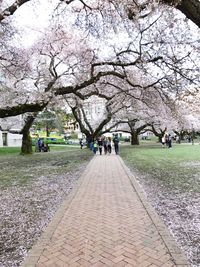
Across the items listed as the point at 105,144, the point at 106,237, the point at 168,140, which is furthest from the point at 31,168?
the point at 168,140

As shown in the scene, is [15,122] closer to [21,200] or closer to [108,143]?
[108,143]

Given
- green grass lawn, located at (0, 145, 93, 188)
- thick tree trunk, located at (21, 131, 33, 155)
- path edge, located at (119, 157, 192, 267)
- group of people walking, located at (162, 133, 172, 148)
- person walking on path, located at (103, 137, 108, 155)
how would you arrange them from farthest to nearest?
group of people walking, located at (162, 133, 172, 148) → thick tree trunk, located at (21, 131, 33, 155) → person walking on path, located at (103, 137, 108, 155) → green grass lawn, located at (0, 145, 93, 188) → path edge, located at (119, 157, 192, 267)

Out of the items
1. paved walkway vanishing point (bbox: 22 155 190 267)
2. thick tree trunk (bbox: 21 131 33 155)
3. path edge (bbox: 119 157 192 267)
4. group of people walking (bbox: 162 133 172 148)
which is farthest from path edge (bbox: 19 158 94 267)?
group of people walking (bbox: 162 133 172 148)

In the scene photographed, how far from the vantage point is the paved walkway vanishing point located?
424cm

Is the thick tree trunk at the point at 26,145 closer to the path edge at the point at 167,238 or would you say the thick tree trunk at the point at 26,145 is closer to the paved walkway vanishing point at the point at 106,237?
the paved walkway vanishing point at the point at 106,237

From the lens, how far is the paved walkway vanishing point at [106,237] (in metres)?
4.24

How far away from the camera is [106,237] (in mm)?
5117

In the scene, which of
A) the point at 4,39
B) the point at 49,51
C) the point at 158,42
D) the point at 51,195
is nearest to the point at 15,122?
the point at 49,51

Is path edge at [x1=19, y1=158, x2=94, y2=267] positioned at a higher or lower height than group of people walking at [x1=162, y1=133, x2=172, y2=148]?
lower

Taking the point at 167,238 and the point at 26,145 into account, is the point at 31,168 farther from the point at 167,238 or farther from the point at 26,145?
the point at 26,145

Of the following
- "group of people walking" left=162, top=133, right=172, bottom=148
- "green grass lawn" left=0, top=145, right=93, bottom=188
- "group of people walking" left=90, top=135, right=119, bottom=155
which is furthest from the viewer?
"group of people walking" left=162, top=133, right=172, bottom=148

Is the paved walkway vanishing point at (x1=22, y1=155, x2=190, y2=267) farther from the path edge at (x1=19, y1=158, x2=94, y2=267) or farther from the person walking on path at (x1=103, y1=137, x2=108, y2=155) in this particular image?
the person walking on path at (x1=103, y1=137, x2=108, y2=155)

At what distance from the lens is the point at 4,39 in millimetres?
14297

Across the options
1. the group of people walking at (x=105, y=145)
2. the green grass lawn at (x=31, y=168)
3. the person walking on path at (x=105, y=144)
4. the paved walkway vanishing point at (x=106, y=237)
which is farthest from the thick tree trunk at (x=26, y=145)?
the paved walkway vanishing point at (x=106, y=237)
